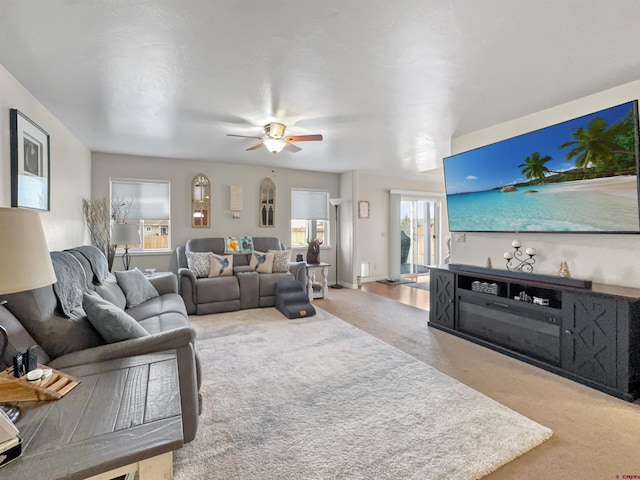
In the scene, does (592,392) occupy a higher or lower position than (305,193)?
lower

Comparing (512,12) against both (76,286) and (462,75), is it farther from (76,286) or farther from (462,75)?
(76,286)

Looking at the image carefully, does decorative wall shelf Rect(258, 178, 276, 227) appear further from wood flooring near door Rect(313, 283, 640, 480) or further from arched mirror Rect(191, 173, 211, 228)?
wood flooring near door Rect(313, 283, 640, 480)

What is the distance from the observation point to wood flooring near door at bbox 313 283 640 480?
1637mm

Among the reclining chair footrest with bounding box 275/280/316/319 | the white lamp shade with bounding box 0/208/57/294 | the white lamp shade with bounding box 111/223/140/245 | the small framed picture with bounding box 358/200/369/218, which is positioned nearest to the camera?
the white lamp shade with bounding box 0/208/57/294

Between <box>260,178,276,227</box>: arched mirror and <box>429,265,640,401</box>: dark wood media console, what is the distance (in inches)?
132

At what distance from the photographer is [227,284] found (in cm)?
457

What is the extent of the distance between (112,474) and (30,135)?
2.82 m

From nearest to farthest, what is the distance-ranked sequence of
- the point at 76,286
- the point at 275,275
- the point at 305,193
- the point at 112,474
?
the point at 112,474 < the point at 76,286 < the point at 275,275 < the point at 305,193

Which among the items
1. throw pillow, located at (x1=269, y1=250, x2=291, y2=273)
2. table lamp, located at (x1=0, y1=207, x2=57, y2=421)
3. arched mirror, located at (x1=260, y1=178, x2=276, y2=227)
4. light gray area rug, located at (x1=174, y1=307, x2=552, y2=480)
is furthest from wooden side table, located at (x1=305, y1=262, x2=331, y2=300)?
table lamp, located at (x1=0, y1=207, x2=57, y2=421)

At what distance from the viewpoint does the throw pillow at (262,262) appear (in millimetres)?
5027

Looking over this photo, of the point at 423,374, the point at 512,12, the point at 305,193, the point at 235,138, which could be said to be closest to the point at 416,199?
the point at 305,193

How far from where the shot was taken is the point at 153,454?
3.08 feet

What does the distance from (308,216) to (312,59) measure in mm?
4402

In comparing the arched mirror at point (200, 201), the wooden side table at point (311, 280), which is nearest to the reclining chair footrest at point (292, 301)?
the wooden side table at point (311, 280)
